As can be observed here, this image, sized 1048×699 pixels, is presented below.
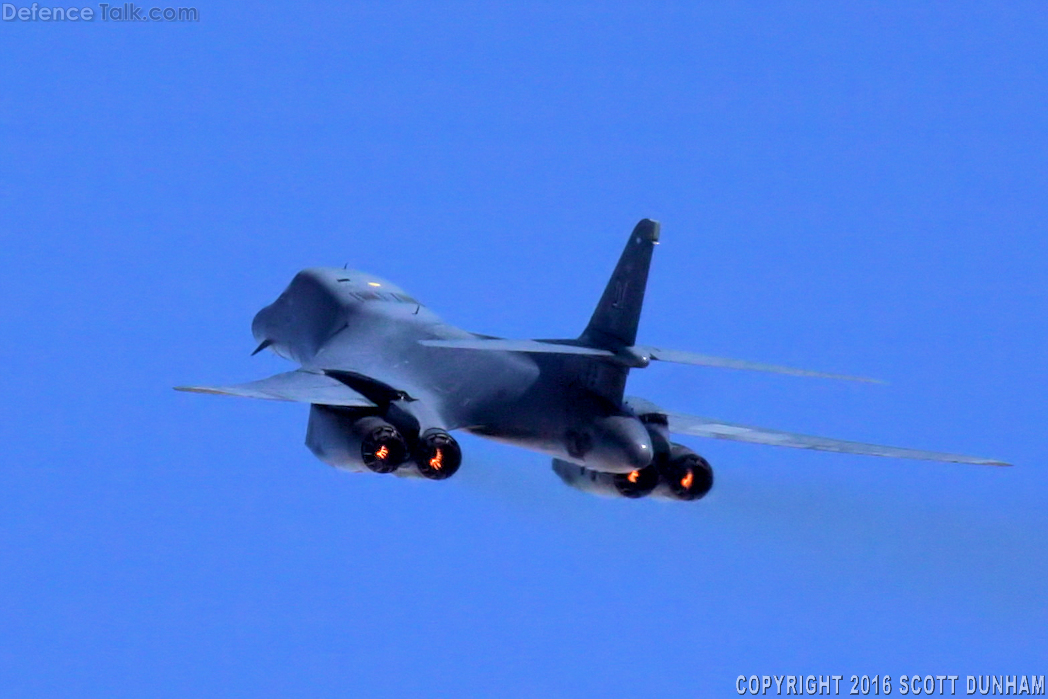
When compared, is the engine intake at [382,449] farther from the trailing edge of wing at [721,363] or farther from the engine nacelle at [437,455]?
the trailing edge of wing at [721,363]

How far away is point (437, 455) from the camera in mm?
31172

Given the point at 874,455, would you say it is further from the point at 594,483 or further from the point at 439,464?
the point at 439,464

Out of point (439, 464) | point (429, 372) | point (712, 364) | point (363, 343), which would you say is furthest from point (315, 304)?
point (712, 364)

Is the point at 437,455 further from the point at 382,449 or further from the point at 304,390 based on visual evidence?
the point at 304,390

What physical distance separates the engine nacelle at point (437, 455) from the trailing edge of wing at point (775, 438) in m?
3.61

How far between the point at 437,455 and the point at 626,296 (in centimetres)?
426

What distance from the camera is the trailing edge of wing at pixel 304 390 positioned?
31.7 metres

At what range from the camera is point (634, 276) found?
1252 inches

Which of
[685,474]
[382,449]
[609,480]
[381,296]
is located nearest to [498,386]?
[382,449]

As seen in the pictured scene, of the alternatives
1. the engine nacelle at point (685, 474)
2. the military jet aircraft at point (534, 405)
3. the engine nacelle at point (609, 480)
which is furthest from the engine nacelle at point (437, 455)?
the engine nacelle at point (685, 474)

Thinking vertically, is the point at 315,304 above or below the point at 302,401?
above

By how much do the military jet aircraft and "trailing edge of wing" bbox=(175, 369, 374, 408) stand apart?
0.11 ft

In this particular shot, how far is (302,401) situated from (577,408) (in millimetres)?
4739

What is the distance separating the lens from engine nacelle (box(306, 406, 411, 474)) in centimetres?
3130
